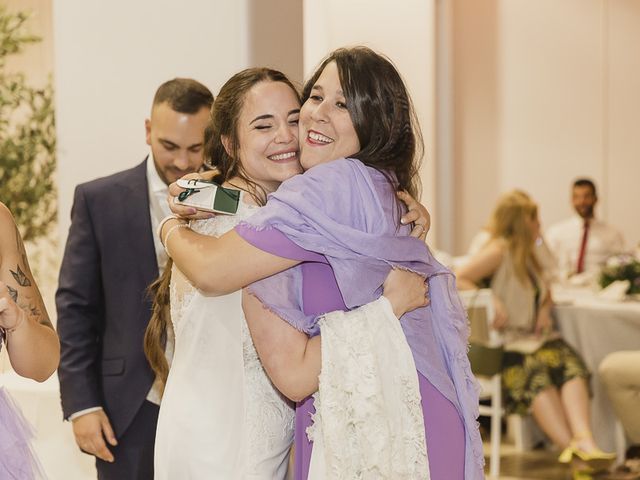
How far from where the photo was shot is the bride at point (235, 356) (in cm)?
216

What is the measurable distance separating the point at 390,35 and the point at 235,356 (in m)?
5.19

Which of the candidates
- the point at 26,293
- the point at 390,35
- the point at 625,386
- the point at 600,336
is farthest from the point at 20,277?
the point at 390,35

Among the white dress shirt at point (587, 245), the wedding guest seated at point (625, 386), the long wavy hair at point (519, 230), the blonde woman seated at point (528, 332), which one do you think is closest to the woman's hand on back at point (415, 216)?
the wedding guest seated at point (625, 386)

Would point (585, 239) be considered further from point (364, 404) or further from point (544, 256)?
point (364, 404)

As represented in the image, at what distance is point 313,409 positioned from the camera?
2102 millimetres

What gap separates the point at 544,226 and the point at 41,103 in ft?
21.8

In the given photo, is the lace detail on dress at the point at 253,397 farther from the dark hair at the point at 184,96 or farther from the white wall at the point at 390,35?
the white wall at the point at 390,35

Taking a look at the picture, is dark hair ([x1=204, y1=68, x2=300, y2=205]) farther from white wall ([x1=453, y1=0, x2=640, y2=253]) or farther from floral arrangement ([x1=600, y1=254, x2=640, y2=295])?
white wall ([x1=453, y1=0, x2=640, y2=253])

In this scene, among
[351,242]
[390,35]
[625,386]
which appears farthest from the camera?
[390,35]

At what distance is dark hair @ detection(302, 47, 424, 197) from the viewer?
2086 mm

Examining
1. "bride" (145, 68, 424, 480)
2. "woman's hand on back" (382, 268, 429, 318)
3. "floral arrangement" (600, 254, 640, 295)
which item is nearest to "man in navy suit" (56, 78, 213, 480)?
"bride" (145, 68, 424, 480)

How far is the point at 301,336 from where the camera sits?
6.62 feet

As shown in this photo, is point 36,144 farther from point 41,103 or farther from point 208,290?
point 208,290

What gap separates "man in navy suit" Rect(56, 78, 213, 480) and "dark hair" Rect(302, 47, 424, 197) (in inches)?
32.1
